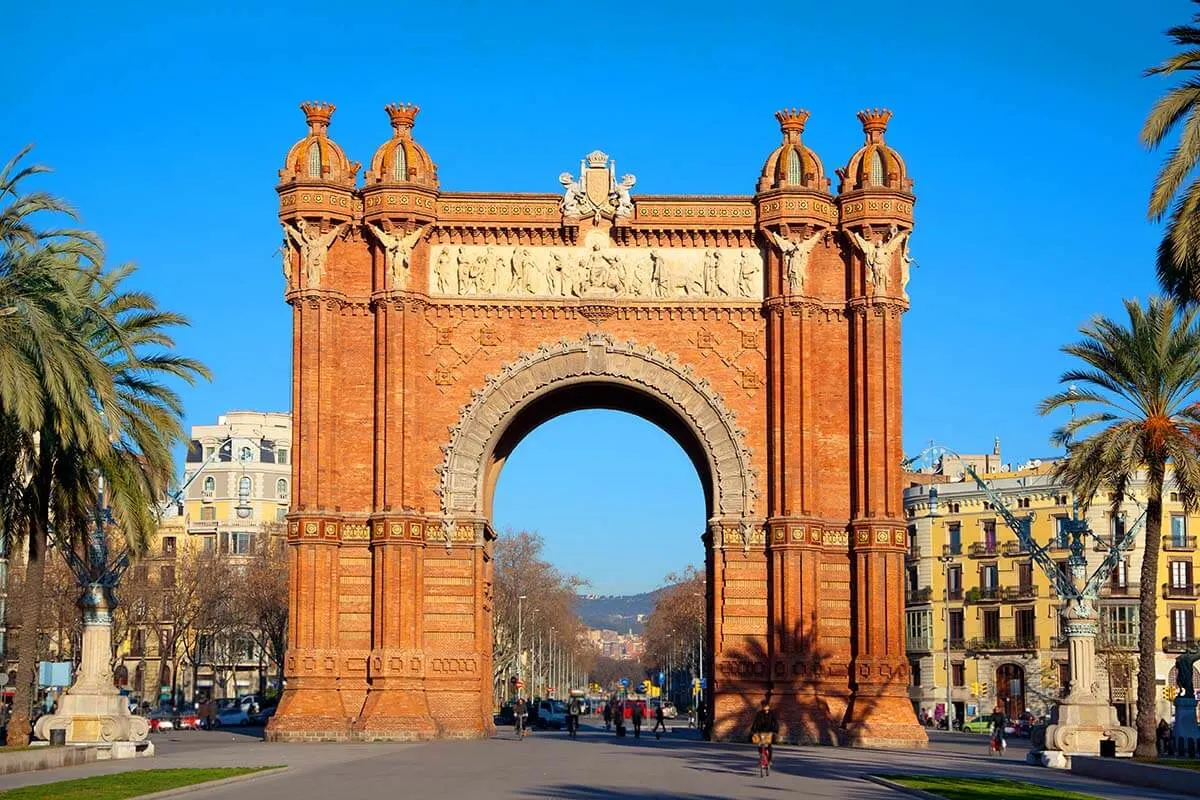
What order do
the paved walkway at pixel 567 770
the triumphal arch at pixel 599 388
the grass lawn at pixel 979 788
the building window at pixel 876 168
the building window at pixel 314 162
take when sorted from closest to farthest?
the grass lawn at pixel 979 788 → the paved walkway at pixel 567 770 → the triumphal arch at pixel 599 388 → the building window at pixel 314 162 → the building window at pixel 876 168

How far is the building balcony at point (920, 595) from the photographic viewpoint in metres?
87.1

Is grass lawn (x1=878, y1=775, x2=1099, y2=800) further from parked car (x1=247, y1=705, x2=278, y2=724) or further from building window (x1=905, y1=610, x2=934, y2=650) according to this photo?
building window (x1=905, y1=610, x2=934, y2=650)

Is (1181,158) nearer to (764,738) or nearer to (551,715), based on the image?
(764,738)

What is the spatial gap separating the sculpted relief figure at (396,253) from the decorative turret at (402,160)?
4.37 ft

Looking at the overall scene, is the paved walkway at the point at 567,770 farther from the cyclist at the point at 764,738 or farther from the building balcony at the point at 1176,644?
the building balcony at the point at 1176,644

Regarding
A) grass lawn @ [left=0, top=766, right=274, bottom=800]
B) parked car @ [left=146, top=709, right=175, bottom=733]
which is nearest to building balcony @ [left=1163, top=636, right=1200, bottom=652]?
parked car @ [left=146, top=709, right=175, bottom=733]

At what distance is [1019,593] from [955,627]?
4842mm

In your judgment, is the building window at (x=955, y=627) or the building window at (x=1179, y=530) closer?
the building window at (x=1179, y=530)

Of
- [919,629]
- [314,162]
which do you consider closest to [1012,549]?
[919,629]

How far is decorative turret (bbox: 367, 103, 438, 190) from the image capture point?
4569 centimetres

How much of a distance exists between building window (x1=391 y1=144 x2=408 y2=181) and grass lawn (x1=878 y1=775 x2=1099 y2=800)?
72.3ft

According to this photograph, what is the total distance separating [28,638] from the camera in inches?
1462

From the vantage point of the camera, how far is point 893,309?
45750 mm

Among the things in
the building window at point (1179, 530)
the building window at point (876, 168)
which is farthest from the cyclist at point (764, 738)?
the building window at point (1179, 530)
